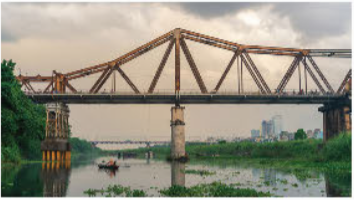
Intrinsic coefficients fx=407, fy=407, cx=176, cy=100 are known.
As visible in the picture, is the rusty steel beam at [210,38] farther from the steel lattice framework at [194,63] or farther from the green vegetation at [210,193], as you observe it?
the green vegetation at [210,193]

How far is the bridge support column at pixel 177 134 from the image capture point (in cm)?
→ 7419

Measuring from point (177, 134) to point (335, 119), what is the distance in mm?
31242

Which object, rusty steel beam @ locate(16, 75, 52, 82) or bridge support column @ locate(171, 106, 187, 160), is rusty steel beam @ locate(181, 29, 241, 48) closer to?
bridge support column @ locate(171, 106, 187, 160)

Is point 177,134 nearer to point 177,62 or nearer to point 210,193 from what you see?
point 177,62

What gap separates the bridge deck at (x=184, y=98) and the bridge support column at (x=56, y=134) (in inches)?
97.2

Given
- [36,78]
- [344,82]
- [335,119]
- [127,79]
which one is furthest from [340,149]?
[36,78]

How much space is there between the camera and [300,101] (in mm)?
79188

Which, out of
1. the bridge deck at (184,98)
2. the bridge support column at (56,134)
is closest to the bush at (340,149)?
the bridge deck at (184,98)

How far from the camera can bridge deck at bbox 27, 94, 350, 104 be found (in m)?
75.2

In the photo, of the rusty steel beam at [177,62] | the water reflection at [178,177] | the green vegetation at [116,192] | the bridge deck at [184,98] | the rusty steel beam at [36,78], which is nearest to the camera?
the green vegetation at [116,192]

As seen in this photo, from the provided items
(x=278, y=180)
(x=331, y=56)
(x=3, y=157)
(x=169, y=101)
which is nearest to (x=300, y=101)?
(x=331, y=56)

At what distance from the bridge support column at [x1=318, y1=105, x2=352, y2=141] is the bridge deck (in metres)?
1.95

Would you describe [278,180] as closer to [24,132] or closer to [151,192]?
[151,192]

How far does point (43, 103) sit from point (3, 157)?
33904 mm
